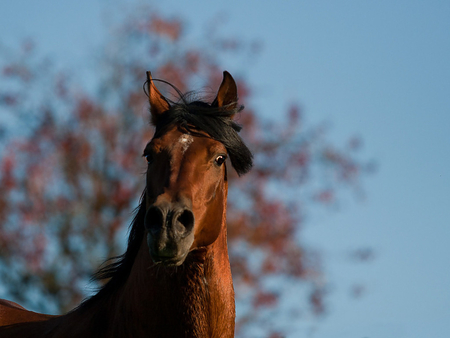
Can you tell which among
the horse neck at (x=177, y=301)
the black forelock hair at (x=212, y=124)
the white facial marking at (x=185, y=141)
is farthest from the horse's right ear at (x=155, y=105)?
the horse neck at (x=177, y=301)

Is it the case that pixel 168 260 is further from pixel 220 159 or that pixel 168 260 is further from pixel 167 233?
pixel 220 159

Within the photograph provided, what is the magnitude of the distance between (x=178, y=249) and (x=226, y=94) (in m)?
1.48

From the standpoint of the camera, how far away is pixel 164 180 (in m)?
3.96

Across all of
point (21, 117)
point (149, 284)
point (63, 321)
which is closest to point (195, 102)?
point (149, 284)

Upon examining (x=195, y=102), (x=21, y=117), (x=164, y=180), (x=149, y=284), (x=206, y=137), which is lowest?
(x=149, y=284)

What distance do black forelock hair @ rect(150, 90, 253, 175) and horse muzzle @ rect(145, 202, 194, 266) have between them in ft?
2.54

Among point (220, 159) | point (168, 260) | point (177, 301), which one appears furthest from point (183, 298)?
point (220, 159)

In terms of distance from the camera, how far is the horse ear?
4.62 m

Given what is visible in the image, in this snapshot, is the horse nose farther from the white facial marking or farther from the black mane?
the black mane

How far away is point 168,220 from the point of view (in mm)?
3605

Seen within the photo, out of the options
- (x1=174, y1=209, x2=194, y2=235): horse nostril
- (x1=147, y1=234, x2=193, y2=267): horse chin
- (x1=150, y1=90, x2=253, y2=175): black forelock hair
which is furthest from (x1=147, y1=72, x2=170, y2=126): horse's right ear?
(x1=147, y1=234, x2=193, y2=267): horse chin

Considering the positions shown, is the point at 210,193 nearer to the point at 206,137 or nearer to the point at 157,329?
the point at 206,137

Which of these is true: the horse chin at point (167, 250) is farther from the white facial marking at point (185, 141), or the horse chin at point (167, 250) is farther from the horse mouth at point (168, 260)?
the white facial marking at point (185, 141)

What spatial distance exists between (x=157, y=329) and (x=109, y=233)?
370 inches
